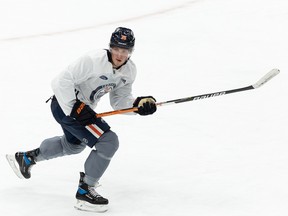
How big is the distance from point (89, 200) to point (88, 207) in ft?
0.14

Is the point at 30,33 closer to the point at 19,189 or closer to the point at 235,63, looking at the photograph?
the point at 235,63

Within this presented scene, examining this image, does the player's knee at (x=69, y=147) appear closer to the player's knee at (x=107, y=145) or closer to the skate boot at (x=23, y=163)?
the skate boot at (x=23, y=163)

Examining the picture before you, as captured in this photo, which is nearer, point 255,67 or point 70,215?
point 70,215

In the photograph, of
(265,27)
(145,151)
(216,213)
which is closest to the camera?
(216,213)

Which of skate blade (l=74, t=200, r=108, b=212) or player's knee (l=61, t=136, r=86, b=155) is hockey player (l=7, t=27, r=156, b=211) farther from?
player's knee (l=61, t=136, r=86, b=155)

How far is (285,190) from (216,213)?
50cm

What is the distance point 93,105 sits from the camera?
3.27m

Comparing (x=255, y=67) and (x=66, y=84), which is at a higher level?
(x=66, y=84)

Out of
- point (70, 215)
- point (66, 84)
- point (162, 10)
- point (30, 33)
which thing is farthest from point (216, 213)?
point (162, 10)

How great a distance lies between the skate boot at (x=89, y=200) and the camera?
297cm

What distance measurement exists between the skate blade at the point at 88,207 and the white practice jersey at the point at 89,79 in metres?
0.49

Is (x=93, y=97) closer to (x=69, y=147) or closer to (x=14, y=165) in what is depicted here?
(x=69, y=147)

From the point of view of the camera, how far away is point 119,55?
300 centimetres

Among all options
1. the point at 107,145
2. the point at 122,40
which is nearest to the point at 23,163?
the point at 107,145
